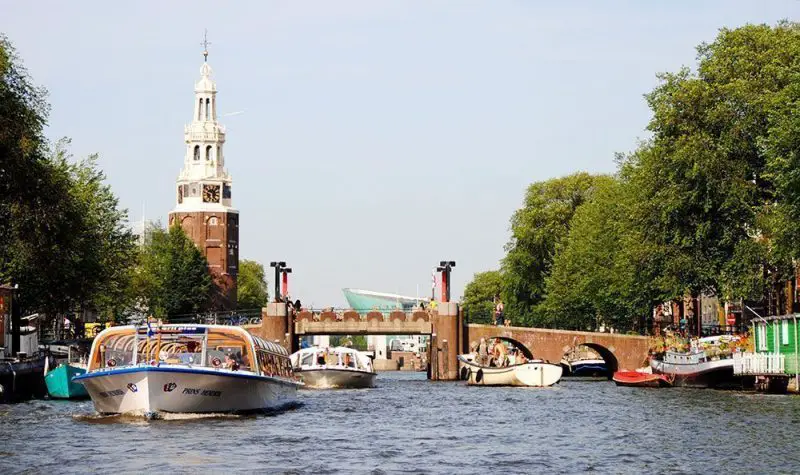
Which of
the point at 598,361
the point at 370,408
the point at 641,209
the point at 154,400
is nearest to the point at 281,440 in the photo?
the point at 154,400

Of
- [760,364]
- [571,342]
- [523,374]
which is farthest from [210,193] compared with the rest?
[760,364]

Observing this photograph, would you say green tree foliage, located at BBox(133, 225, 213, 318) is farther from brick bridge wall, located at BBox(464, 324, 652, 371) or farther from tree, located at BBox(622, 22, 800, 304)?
tree, located at BBox(622, 22, 800, 304)

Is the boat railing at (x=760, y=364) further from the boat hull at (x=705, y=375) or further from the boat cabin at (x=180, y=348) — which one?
the boat cabin at (x=180, y=348)

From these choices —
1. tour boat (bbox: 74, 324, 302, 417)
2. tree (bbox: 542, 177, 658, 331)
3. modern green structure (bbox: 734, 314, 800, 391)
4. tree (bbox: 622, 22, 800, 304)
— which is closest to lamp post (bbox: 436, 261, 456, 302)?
tree (bbox: 542, 177, 658, 331)

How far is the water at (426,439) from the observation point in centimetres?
3581

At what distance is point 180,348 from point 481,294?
5495 inches

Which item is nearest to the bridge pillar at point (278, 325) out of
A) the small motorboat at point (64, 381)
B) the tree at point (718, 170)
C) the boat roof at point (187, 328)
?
the tree at point (718, 170)

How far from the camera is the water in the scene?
35.8 meters

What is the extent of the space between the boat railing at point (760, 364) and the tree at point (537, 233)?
61.3 metres

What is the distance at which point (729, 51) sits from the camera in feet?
257

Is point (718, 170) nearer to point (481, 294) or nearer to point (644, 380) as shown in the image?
point (644, 380)

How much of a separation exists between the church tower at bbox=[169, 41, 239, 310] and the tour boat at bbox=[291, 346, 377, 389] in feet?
295

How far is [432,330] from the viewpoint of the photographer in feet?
348

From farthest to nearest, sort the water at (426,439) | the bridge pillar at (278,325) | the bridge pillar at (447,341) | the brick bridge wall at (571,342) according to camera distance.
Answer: the bridge pillar at (278,325)
the bridge pillar at (447,341)
the brick bridge wall at (571,342)
the water at (426,439)
